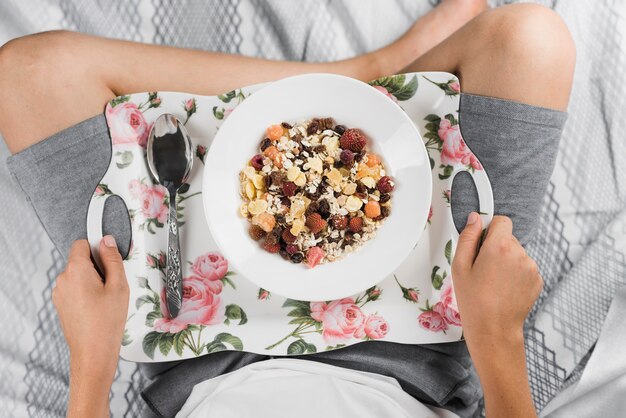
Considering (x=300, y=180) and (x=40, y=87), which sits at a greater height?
(x=40, y=87)

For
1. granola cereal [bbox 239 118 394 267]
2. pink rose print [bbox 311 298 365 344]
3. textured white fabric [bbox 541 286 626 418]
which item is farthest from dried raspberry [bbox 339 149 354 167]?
textured white fabric [bbox 541 286 626 418]

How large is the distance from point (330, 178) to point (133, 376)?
2.05ft

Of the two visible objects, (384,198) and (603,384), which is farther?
(603,384)

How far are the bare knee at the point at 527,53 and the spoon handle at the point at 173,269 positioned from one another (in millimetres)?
500

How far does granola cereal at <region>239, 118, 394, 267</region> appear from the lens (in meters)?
0.79

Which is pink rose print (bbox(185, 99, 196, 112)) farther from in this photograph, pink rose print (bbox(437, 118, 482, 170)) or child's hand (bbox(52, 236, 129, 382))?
pink rose print (bbox(437, 118, 482, 170))

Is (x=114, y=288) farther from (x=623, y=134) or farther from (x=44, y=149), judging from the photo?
(x=623, y=134)

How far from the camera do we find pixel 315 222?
77 centimetres

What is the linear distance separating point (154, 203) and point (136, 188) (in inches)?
1.4

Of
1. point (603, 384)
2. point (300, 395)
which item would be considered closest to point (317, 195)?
point (300, 395)

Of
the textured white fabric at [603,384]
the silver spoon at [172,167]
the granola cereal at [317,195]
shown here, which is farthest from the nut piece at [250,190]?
the textured white fabric at [603,384]

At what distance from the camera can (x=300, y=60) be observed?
119cm

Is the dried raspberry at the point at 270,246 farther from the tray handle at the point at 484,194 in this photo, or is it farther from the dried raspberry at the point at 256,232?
the tray handle at the point at 484,194

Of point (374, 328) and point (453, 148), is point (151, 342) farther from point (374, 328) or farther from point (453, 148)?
point (453, 148)
